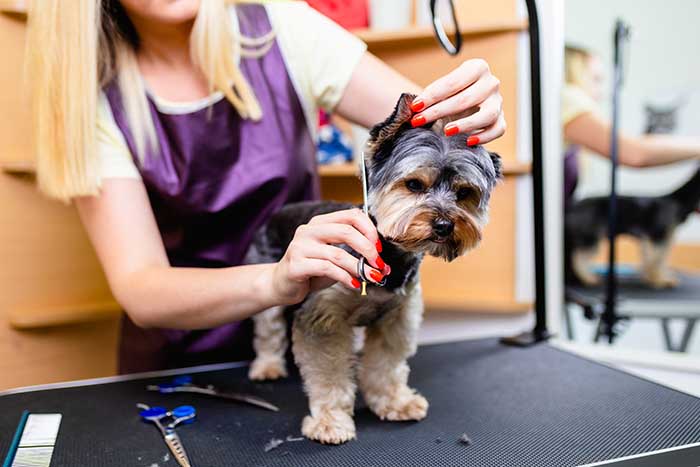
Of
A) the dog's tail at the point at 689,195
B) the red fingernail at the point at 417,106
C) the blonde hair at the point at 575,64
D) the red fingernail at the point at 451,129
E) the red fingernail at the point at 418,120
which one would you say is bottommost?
the dog's tail at the point at 689,195

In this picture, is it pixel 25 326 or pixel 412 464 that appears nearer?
pixel 412 464

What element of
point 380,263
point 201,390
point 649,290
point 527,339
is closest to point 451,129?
point 380,263

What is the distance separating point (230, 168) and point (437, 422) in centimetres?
54

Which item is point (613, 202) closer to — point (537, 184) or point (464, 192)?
point (537, 184)

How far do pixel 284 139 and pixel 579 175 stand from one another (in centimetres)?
78

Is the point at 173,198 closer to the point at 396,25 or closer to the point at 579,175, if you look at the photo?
the point at 396,25

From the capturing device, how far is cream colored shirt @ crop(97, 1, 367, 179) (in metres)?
0.96

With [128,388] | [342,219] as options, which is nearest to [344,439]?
[342,219]

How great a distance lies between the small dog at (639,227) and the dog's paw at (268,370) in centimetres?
81

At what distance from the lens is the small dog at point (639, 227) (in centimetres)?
132

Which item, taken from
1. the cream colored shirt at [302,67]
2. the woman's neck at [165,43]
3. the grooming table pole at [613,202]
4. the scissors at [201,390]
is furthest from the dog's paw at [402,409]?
the grooming table pole at [613,202]

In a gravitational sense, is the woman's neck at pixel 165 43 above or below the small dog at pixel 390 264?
above

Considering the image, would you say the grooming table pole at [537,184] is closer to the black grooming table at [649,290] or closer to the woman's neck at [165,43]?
the black grooming table at [649,290]

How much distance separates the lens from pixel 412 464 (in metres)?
0.71
